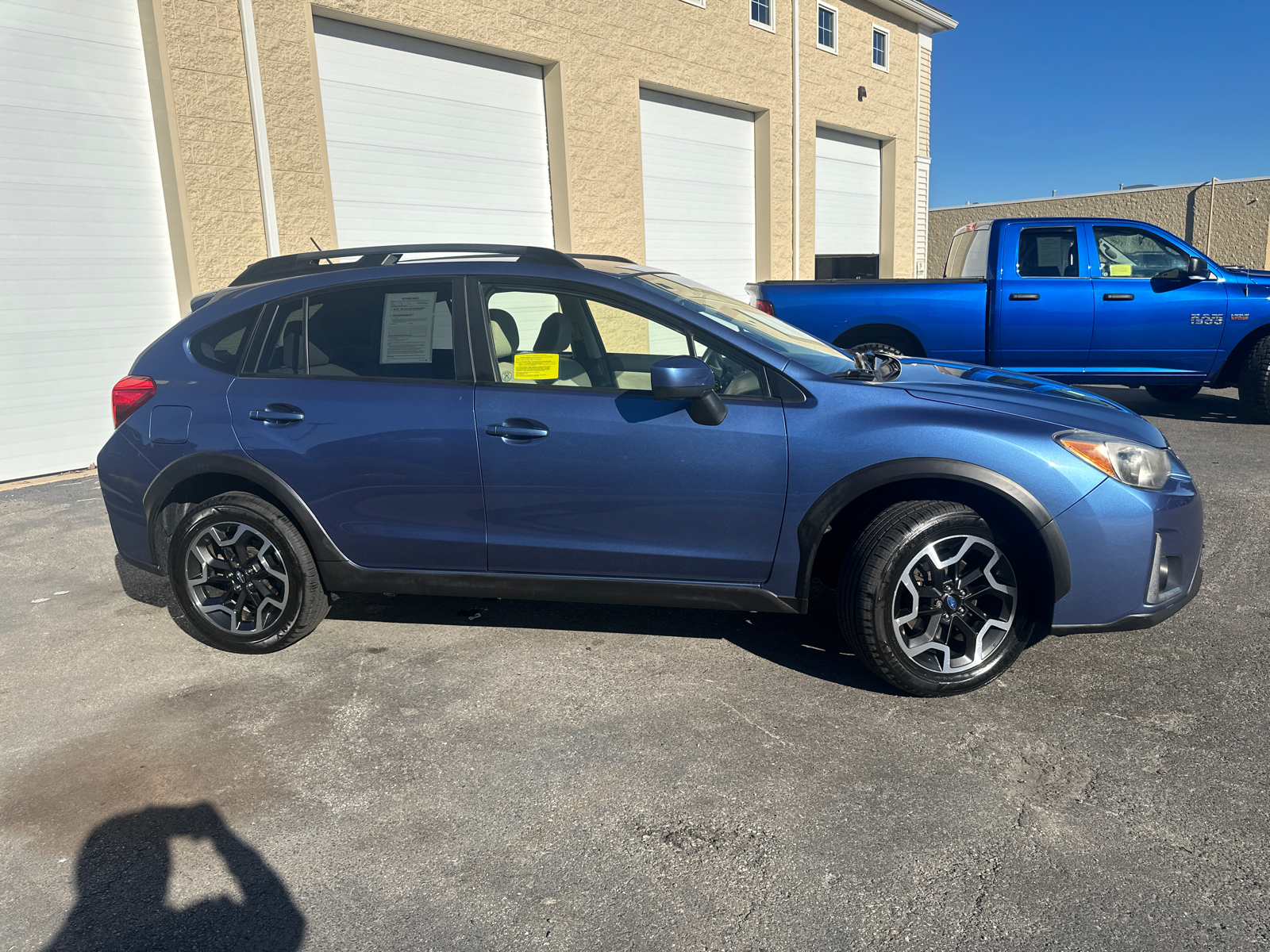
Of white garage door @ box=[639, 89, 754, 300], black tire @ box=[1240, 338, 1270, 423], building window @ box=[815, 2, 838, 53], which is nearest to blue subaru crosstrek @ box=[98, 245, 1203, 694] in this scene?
black tire @ box=[1240, 338, 1270, 423]

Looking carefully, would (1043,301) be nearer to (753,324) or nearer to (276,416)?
(753,324)

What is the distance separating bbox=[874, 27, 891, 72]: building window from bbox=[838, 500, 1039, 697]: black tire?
1765cm

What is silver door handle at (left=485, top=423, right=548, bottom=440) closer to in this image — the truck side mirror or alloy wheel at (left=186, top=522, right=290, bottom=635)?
alloy wheel at (left=186, top=522, right=290, bottom=635)

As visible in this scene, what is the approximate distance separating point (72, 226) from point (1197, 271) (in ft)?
32.9

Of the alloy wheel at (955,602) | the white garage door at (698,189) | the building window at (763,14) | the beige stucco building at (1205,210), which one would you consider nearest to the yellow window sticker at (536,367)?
the alloy wheel at (955,602)

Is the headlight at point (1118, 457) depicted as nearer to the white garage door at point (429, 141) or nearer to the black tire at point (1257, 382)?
the black tire at point (1257, 382)

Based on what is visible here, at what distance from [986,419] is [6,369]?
7.98 m

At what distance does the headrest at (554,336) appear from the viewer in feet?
12.1

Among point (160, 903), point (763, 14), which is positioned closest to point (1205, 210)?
point (763, 14)

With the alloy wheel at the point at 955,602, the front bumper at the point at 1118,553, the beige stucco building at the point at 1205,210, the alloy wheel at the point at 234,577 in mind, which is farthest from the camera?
the beige stucco building at the point at 1205,210

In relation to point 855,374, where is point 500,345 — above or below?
above

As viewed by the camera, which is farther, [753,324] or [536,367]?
[753,324]

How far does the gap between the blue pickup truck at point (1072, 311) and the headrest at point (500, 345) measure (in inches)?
200

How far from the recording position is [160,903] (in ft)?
7.68
